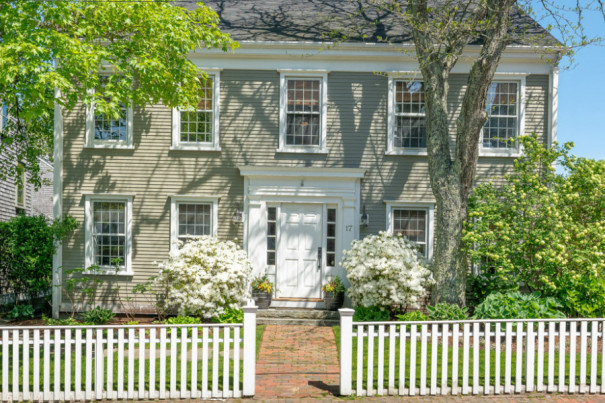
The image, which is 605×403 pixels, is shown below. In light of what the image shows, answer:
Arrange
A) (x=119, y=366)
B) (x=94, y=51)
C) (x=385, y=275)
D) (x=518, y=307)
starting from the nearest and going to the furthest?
1. (x=119, y=366)
2. (x=94, y=51)
3. (x=518, y=307)
4. (x=385, y=275)

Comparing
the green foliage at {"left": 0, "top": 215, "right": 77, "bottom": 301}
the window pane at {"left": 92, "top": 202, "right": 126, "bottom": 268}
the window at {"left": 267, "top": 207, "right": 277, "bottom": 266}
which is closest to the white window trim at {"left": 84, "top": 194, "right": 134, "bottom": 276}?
the window pane at {"left": 92, "top": 202, "right": 126, "bottom": 268}

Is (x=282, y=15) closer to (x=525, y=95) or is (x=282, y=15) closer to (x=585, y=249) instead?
(x=525, y=95)

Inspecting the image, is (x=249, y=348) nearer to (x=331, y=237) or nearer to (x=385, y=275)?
(x=385, y=275)

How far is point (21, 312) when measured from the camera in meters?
11.8

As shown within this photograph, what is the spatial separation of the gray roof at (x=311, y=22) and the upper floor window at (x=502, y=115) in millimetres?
1116

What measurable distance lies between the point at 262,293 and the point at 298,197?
2.41 metres

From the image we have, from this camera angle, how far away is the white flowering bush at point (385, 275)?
10.1 metres

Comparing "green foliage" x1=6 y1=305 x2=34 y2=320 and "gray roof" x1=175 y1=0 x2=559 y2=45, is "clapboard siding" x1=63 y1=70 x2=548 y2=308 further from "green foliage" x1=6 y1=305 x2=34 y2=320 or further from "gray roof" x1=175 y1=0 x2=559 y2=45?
"green foliage" x1=6 y1=305 x2=34 y2=320

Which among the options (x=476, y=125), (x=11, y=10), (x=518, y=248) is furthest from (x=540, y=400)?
(x=11, y=10)

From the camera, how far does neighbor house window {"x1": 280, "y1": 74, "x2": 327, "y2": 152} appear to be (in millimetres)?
12125

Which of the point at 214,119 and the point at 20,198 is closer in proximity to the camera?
the point at 214,119

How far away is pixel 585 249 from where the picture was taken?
9.56 meters

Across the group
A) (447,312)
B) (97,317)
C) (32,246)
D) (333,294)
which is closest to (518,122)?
(447,312)

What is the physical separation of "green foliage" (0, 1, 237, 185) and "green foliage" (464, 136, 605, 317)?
6.60 m
